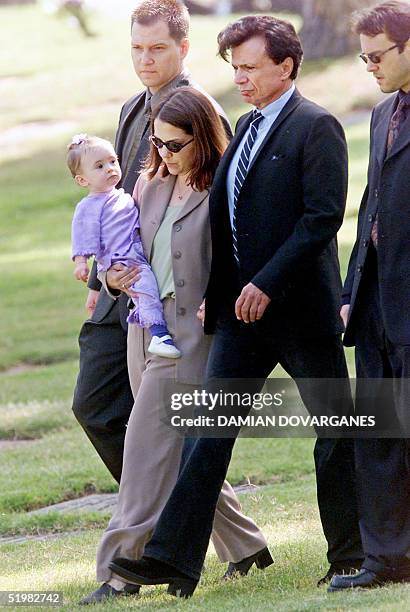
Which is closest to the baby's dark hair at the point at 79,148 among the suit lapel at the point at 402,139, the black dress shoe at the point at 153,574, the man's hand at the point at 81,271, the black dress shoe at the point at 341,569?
the man's hand at the point at 81,271

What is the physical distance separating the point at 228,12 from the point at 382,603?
1661 inches

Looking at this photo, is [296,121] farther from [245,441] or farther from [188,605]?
[245,441]

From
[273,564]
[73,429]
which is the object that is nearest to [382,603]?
[273,564]

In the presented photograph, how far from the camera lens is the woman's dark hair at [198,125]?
5281mm

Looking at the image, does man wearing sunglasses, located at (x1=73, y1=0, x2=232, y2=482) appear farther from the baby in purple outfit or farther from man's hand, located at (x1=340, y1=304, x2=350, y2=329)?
man's hand, located at (x1=340, y1=304, x2=350, y2=329)

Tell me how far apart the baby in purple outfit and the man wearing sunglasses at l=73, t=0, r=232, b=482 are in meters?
0.25

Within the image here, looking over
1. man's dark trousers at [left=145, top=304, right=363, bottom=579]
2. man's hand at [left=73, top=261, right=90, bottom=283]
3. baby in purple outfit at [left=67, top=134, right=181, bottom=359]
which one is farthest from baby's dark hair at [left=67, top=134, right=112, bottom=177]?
man's dark trousers at [left=145, top=304, right=363, bottom=579]

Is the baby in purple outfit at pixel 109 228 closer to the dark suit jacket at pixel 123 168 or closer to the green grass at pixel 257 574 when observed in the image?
the dark suit jacket at pixel 123 168

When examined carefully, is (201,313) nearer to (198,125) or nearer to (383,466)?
(198,125)

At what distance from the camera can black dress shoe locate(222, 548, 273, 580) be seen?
18.3 ft

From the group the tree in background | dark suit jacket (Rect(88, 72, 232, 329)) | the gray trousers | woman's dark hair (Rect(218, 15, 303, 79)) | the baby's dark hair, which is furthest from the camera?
the tree in background

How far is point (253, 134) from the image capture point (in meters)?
5.21

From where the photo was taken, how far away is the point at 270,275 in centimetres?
497

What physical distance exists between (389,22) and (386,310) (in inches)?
41.4
